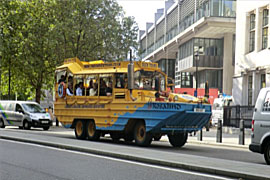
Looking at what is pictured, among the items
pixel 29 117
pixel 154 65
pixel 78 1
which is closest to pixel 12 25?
pixel 78 1

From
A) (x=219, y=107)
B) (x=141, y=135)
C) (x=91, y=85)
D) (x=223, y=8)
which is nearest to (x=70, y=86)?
(x=91, y=85)

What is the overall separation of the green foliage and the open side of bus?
16.2m

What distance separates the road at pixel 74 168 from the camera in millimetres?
9547

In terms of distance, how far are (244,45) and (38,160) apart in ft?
77.2

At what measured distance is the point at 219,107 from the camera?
4147 cm

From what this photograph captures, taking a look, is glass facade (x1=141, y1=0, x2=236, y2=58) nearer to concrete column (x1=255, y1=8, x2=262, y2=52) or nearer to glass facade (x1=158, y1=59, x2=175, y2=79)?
glass facade (x1=158, y1=59, x2=175, y2=79)

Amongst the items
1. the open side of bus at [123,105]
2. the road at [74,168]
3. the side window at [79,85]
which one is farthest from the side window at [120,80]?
the road at [74,168]

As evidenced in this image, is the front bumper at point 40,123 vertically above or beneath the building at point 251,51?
beneath

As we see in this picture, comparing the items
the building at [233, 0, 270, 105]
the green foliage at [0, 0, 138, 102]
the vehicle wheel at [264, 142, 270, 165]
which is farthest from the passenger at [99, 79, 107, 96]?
the green foliage at [0, 0, 138, 102]

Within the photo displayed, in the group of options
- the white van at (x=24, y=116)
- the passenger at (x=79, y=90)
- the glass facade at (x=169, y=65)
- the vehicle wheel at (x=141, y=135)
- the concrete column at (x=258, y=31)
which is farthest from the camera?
the glass facade at (x=169, y=65)

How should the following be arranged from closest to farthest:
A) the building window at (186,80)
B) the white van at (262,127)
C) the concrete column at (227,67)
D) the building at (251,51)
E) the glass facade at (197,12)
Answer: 1. the white van at (262,127)
2. the building at (251,51)
3. the glass facade at (197,12)
4. the concrete column at (227,67)
5. the building window at (186,80)

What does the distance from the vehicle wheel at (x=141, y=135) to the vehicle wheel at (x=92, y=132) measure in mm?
2650

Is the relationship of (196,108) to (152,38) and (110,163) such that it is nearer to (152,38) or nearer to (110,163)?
(110,163)

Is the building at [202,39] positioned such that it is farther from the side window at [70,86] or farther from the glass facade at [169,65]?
the side window at [70,86]
